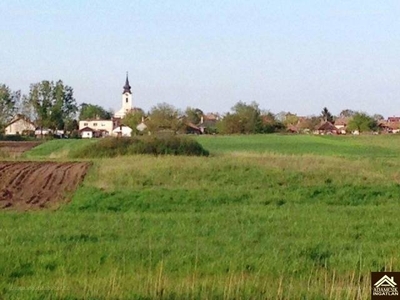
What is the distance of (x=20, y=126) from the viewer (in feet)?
415

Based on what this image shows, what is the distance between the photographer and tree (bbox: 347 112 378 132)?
148 meters

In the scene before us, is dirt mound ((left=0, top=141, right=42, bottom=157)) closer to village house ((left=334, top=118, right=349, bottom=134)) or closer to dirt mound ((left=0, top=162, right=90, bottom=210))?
dirt mound ((left=0, top=162, right=90, bottom=210))

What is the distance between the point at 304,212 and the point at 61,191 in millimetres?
12759

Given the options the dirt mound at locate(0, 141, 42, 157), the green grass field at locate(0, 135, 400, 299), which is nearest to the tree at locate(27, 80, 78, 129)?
the dirt mound at locate(0, 141, 42, 157)

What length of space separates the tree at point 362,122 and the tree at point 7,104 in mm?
69475

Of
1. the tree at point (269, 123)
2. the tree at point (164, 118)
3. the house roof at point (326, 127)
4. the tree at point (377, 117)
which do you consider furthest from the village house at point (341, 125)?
the tree at point (164, 118)

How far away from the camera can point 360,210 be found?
2147 centimetres

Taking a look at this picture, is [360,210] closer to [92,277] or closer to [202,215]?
[202,215]

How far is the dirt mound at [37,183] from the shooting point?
26875 mm

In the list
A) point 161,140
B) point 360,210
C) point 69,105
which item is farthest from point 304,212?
point 69,105

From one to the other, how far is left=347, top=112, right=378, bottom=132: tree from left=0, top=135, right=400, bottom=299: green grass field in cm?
12215

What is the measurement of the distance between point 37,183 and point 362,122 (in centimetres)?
12153

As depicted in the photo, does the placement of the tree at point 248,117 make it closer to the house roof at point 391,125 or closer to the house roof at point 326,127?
the house roof at point 326,127

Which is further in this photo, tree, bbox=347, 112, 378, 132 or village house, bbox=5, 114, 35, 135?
tree, bbox=347, 112, 378, 132
